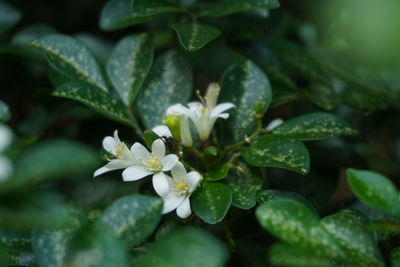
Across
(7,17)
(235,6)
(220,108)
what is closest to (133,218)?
(220,108)

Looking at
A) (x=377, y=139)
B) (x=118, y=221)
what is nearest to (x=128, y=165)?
(x=118, y=221)

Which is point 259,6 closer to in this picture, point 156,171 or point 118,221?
point 156,171

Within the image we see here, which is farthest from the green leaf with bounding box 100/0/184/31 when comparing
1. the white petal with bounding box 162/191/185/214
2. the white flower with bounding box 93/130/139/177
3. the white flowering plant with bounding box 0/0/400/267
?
the white petal with bounding box 162/191/185/214

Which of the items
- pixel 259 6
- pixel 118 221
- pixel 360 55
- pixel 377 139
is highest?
pixel 259 6

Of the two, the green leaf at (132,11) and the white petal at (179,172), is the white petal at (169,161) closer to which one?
the white petal at (179,172)

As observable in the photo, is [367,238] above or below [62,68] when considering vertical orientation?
below

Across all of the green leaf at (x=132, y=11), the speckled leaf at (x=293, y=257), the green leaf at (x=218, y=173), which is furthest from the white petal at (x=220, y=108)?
the speckled leaf at (x=293, y=257)
